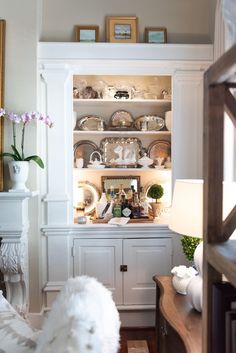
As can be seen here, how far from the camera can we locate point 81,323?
93cm

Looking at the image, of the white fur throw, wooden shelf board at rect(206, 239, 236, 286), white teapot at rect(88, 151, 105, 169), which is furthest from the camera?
white teapot at rect(88, 151, 105, 169)

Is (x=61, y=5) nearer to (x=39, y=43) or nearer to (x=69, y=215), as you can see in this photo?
(x=39, y=43)

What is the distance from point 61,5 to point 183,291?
8.46 feet

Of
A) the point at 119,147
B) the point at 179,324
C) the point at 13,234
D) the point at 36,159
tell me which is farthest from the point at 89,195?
the point at 179,324

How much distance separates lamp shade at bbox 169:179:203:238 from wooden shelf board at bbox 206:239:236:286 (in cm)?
85

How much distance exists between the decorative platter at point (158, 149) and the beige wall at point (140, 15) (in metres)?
0.93

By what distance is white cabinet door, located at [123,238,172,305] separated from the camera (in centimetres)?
285

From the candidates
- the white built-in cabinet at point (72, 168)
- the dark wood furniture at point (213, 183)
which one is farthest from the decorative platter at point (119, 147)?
the dark wood furniture at point (213, 183)

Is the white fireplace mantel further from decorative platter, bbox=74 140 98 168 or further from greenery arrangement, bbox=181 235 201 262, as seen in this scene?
greenery arrangement, bbox=181 235 201 262

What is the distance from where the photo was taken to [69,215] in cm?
286

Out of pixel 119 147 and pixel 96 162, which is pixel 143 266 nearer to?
pixel 96 162

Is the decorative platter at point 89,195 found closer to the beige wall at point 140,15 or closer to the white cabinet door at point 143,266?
the white cabinet door at point 143,266

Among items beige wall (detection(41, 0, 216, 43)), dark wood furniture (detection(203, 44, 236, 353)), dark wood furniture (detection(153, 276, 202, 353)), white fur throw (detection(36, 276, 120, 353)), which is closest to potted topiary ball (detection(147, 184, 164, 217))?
dark wood furniture (detection(153, 276, 202, 353))

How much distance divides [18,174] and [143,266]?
1.30 metres
